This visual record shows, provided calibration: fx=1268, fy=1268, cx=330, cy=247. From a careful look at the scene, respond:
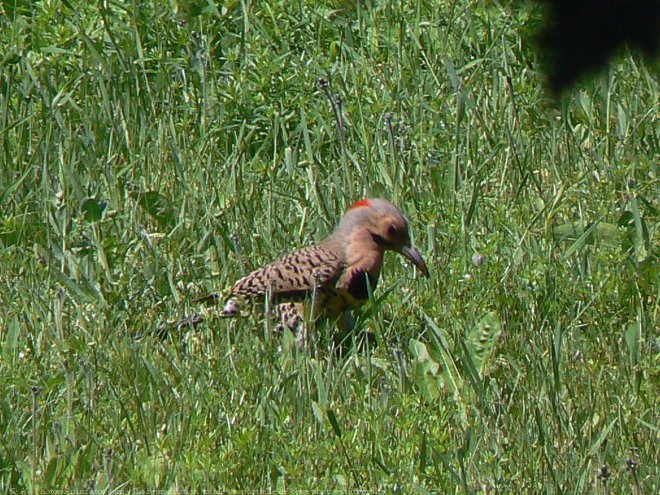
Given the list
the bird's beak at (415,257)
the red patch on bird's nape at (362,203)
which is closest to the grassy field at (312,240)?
the bird's beak at (415,257)

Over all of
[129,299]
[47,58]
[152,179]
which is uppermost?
[47,58]

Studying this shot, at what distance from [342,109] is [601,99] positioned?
111 cm

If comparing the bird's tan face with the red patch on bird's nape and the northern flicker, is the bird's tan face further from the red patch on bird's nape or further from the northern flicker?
the red patch on bird's nape

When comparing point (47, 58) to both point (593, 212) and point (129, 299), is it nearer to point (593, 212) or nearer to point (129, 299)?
point (129, 299)

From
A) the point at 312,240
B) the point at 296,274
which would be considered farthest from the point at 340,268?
the point at 312,240

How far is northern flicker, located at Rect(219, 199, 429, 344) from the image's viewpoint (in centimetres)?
442

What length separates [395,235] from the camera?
4.55 metres

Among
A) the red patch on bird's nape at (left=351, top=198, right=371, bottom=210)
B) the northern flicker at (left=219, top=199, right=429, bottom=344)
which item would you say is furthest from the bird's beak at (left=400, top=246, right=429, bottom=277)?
the red patch on bird's nape at (left=351, top=198, right=371, bottom=210)

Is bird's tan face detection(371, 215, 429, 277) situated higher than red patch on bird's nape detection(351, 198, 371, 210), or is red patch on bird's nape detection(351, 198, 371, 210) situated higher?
red patch on bird's nape detection(351, 198, 371, 210)

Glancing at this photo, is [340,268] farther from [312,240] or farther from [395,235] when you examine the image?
[312,240]

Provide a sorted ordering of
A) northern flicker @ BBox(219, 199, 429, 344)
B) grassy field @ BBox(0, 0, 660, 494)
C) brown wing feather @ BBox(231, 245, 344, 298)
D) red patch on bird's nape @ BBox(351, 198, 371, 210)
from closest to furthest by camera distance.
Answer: grassy field @ BBox(0, 0, 660, 494) → brown wing feather @ BBox(231, 245, 344, 298) → northern flicker @ BBox(219, 199, 429, 344) → red patch on bird's nape @ BBox(351, 198, 371, 210)

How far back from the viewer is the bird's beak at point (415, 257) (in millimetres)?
4441

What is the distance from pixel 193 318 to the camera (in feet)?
13.8

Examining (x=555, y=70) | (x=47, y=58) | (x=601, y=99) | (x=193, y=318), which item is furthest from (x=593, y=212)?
(x=555, y=70)
